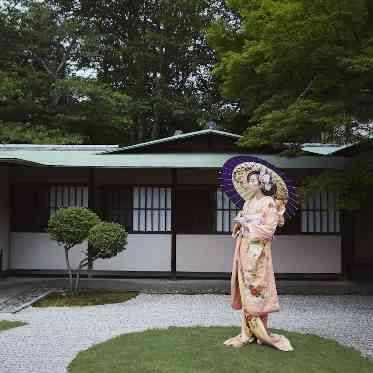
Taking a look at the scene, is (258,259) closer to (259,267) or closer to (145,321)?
(259,267)

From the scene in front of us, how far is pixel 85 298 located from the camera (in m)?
10.5

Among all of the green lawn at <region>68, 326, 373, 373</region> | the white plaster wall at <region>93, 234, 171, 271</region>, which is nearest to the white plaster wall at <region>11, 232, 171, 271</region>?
the white plaster wall at <region>93, 234, 171, 271</region>

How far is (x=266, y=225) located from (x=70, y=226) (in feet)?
16.5

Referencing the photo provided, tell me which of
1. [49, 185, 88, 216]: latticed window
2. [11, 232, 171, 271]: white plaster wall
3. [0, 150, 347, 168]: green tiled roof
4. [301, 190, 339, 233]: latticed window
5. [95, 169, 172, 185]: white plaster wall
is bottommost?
[11, 232, 171, 271]: white plaster wall

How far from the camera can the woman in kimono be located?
646cm

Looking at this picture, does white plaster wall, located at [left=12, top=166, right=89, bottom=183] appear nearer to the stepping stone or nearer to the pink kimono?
the stepping stone

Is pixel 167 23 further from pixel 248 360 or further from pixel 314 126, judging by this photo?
pixel 248 360

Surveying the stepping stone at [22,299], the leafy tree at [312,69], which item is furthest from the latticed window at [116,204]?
the leafy tree at [312,69]

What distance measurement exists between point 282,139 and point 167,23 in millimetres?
17952

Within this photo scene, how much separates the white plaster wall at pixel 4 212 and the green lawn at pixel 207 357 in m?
6.72

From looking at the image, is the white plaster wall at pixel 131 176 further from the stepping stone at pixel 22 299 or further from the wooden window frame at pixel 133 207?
the stepping stone at pixel 22 299

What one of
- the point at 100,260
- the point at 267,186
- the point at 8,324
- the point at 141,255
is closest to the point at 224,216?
the point at 141,255

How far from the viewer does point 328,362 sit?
6.12 meters

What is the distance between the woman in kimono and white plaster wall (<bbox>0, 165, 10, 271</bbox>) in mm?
7872
